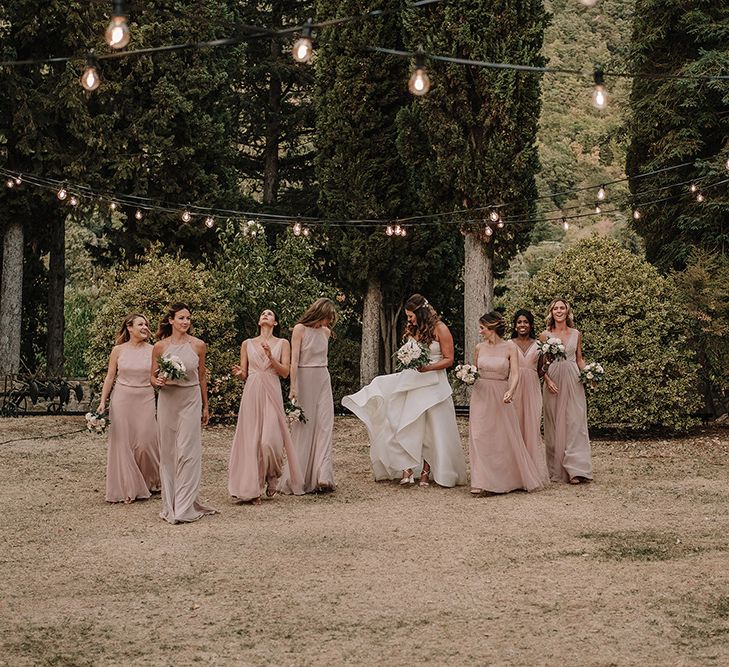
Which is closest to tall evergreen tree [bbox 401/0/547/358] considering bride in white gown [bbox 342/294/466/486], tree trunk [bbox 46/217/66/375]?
bride in white gown [bbox 342/294/466/486]

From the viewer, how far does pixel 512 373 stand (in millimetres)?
11148

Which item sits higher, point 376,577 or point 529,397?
point 529,397

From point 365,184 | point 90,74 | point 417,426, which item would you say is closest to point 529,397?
point 417,426

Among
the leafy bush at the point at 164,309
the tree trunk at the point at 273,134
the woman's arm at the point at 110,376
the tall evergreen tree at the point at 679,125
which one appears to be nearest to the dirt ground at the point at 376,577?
the woman's arm at the point at 110,376

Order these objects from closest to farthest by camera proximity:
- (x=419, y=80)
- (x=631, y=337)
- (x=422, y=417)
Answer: (x=419, y=80)
(x=422, y=417)
(x=631, y=337)

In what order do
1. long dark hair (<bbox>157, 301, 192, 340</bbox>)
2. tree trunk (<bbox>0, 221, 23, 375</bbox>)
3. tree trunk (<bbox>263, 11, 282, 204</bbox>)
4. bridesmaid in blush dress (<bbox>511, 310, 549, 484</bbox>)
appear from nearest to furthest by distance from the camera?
long dark hair (<bbox>157, 301, 192, 340</bbox>), bridesmaid in blush dress (<bbox>511, 310, 549, 484</bbox>), tree trunk (<bbox>0, 221, 23, 375</bbox>), tree trunk (<bbox>263, 11, 282, 204</bbox>)

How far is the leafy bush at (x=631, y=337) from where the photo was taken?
1611 cm

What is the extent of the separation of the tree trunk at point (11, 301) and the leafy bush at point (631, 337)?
11579mm

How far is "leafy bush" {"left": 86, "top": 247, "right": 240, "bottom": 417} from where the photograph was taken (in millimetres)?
18875

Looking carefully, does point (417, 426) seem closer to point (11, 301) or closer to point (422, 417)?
point (422, 417)

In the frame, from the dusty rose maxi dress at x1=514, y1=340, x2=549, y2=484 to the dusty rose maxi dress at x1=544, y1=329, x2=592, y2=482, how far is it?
20 centimetres

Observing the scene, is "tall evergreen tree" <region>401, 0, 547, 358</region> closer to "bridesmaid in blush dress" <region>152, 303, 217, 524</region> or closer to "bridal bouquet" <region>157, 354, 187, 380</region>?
"bridesmaid in blush dress" <region>152, 303, 217, 524</region>

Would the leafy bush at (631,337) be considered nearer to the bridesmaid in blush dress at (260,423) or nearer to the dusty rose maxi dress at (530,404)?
the dusty rose maxi dress at (530,404)

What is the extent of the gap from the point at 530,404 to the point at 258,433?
293 cm
